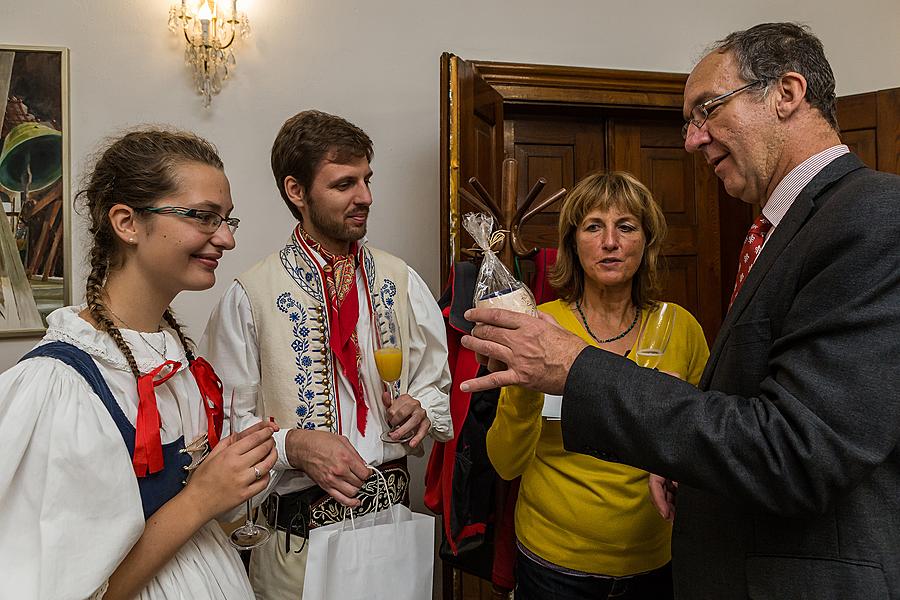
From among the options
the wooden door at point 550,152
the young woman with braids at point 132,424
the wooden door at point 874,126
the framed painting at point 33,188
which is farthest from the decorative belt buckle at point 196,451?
the wooden door at point 874,126

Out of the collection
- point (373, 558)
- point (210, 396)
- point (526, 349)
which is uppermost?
point (526, 349)

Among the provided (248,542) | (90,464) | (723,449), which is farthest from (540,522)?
(90,464)

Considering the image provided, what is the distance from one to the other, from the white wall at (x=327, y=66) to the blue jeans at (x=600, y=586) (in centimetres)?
175

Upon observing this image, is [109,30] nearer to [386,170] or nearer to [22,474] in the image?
[386,170]

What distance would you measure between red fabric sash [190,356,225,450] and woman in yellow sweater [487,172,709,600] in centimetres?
67

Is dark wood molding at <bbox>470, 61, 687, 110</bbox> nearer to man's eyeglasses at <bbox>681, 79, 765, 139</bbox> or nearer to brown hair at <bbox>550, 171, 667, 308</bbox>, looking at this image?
brown hair at <bbox>550, 171, 667, 308</bbox>

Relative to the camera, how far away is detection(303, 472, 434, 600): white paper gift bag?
1562 mm

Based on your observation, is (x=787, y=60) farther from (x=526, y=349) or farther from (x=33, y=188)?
(x=33, y=188)

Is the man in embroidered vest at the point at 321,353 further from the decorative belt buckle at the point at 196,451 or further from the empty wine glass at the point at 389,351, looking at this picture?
the decorative belt buckle at the point at 196,451

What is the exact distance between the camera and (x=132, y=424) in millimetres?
1242

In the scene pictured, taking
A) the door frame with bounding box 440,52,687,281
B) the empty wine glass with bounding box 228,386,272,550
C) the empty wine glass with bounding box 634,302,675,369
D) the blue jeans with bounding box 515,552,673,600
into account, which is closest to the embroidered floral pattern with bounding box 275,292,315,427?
the empty wine glass with bounding box 228,386,272,550

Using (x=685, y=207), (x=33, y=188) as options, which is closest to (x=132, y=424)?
(x=33, y=188)

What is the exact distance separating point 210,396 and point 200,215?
375 millimetres

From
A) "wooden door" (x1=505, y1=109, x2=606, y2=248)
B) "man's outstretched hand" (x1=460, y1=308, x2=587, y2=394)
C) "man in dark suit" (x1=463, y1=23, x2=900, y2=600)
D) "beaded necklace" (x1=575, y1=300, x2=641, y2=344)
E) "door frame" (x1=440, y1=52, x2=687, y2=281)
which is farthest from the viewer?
"wooden door" (x1=505, y1=109, x2=606, y2=248)
